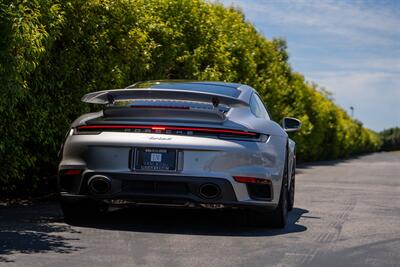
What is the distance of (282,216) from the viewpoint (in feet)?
21.3

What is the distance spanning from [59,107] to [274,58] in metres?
17.5

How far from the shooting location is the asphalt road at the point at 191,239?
4861 mm

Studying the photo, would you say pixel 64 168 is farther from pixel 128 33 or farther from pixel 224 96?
pixel 128 33

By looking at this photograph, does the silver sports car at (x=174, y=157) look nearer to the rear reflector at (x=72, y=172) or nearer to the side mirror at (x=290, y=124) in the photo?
the rear reflector at (x=72, y=172)

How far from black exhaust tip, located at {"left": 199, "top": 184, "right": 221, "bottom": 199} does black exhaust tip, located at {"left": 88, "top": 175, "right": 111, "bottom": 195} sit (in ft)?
2.67

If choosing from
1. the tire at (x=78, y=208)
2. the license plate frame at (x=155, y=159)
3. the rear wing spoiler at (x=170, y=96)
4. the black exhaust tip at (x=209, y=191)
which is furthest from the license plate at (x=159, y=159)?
the tire at (x=78, y=208)

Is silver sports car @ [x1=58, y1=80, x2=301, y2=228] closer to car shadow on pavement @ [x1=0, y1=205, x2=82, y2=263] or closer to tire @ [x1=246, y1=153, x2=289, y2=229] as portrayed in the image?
tire @ [x1=246, y1=153, x2=289, y2=229]

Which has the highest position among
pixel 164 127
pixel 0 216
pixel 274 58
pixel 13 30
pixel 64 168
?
pixel 274 58

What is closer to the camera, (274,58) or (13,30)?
(13,30)

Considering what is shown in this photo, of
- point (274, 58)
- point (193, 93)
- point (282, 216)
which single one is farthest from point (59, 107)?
point (274, 58)

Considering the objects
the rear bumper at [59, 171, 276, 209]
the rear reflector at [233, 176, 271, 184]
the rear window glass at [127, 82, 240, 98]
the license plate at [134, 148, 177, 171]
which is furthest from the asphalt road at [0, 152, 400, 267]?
the rear window glass at [127, 82, 240, 98]

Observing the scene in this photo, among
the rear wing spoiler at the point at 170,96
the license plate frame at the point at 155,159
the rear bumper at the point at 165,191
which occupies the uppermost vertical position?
the rear wing spoiler at the point at 170,96

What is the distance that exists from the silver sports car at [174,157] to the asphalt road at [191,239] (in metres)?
0.32

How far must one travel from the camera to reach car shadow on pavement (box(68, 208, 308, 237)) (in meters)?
6.23
